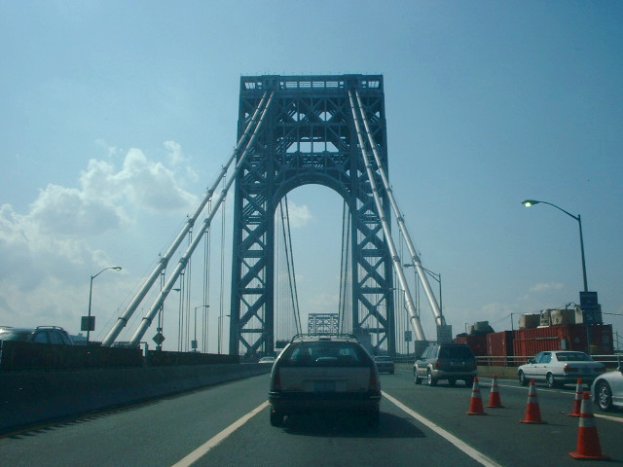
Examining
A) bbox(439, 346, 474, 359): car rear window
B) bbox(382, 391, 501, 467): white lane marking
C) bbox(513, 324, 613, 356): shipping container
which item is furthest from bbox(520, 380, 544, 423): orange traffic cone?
bbox(513, 324, 613, 356): shipping container

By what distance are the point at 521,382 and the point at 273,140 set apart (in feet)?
155

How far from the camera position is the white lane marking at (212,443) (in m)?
9.52

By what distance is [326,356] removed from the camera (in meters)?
14.1

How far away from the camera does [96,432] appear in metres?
12.8

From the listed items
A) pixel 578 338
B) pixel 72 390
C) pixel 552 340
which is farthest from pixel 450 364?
pixel 72 390

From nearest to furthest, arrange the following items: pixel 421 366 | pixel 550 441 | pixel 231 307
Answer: pixel 550 441 < pixel 421 366 < pixel 231 307

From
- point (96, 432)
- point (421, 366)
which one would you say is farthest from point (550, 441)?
point (421, 366)

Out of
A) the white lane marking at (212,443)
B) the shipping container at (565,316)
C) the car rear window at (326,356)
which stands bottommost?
the white lane marking at (212,443)

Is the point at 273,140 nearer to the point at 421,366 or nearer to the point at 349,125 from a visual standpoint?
the point at 349,125

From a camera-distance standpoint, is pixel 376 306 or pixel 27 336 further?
pixel 376 306

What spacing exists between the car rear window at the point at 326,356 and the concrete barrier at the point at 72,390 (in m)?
4.83

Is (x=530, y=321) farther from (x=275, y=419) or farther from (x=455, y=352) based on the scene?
(x=275, y=419)

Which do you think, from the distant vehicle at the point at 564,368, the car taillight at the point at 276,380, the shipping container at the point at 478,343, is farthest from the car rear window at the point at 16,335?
the shipping container at the point at 478,343

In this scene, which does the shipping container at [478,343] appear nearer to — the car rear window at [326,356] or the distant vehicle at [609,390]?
the distant vehicle at [609,390]
